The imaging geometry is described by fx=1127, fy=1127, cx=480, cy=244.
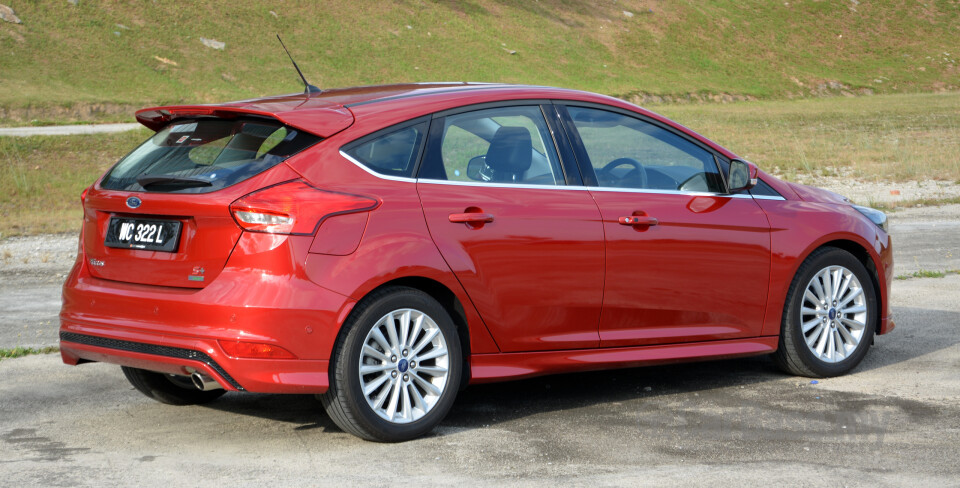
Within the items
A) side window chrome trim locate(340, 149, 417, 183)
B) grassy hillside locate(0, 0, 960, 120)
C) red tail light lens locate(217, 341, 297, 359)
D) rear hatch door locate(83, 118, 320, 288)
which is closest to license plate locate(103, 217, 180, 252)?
rear hatch door locate(83, 118, 320, 288)

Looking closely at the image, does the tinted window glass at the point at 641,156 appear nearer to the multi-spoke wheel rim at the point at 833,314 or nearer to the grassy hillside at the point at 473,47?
the multi-spoke wheel rim at the point at 833,314

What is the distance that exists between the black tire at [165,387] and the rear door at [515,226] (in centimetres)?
178

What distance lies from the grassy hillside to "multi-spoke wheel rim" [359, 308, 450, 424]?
31842mm

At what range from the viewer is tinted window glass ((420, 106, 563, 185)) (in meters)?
5.41

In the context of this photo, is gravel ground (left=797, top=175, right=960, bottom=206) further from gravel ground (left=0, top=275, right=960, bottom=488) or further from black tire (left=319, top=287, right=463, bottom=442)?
black tire (left=319, top=287, right=463, bottom=442)

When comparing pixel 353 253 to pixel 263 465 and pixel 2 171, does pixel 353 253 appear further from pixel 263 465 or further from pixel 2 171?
pixel 2 171

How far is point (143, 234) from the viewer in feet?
16.7

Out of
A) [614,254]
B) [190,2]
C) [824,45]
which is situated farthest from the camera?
[824,45]

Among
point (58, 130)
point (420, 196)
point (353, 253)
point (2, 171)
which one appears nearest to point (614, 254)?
point (420, 196)

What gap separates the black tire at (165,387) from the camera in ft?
19.5

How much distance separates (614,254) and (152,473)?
244cm

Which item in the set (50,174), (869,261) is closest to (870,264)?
(869,261)

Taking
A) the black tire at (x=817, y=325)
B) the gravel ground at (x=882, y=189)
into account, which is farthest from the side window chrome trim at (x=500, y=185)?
the gravel ground at (x=882, y=189)

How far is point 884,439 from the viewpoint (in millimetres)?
5113
